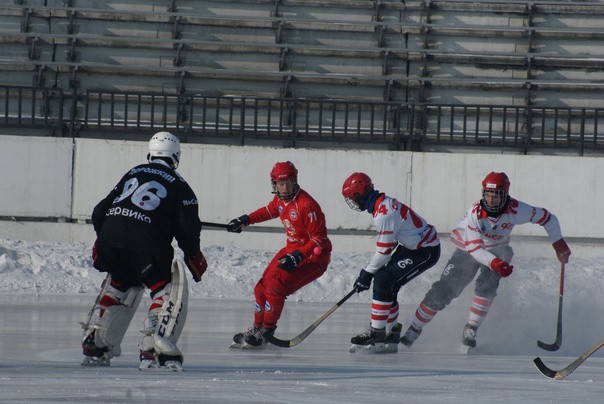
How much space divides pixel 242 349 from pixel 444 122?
863cm

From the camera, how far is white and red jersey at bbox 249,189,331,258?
870cm

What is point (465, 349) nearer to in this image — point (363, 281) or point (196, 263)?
point (363, 281)

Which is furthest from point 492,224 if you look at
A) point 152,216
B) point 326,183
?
point 326,183

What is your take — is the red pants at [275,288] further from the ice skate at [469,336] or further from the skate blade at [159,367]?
the skate blade at [159,367]

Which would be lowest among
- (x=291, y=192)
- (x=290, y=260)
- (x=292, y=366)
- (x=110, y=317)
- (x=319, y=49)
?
(x=292, y=366)

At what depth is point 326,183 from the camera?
47.9 ft

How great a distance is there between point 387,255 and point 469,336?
99 centimetres

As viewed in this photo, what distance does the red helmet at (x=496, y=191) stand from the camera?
865cm

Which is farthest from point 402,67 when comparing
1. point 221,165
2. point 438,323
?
point 438,323

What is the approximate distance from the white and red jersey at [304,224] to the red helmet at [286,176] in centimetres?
5

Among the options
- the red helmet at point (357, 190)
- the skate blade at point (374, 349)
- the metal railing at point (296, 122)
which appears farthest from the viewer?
the metal railing at point (296, 122)

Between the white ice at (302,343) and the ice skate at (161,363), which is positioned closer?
the white ice at (302,343)

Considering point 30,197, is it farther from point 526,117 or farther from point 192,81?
point 526,117

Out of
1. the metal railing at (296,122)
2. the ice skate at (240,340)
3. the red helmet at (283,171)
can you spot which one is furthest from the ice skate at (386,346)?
the metal railing at (296,122)
